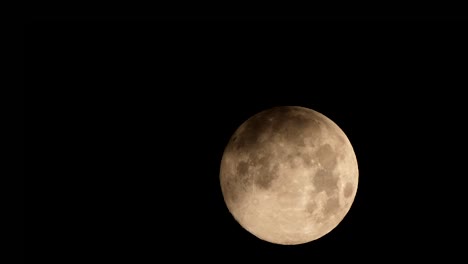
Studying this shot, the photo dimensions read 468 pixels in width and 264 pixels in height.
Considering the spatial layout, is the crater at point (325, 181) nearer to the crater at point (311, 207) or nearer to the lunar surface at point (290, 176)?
the lunar surface at point (290, 176)

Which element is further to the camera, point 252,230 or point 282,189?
point 252,230

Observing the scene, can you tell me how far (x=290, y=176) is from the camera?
3260 millimetres

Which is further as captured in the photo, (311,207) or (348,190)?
(348,190)

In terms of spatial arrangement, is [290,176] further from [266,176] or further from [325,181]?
[325,181]

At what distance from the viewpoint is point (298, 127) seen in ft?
11.3

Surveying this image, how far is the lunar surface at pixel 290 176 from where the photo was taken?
3.28 meters

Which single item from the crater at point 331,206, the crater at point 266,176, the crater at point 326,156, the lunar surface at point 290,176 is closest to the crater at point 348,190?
the lunar surface at point 290,176

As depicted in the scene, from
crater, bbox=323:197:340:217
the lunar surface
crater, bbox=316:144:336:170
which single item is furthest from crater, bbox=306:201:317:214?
crater, bbox=316:144:336:170

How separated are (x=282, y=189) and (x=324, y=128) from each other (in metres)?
0.82

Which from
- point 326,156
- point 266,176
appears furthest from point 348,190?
point 266,176

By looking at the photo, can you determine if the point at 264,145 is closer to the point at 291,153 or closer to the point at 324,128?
the point at 291,153

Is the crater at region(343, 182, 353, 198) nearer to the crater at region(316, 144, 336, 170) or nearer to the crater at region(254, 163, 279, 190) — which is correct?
the crater at region(316, 144, 336, 170)

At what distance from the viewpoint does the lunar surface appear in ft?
10.8

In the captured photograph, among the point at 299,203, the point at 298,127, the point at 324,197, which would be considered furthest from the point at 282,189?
the point at 298,127
